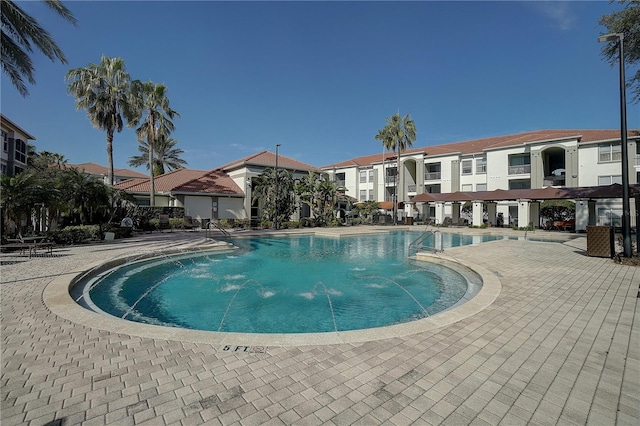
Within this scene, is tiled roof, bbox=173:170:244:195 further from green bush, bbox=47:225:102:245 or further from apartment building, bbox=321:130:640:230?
apartment building, bbox=321:130:640:230

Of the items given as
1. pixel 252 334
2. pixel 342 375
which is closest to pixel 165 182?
pixel 252 334

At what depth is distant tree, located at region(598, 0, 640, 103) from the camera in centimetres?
1362

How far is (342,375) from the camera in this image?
10.4ft

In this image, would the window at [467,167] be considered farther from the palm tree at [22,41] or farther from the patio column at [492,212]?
the palm tree at [22,41]

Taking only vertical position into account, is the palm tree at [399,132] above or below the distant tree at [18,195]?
above

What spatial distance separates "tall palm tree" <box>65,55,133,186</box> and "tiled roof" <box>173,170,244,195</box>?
825 centimetres

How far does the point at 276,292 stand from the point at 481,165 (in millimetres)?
36440

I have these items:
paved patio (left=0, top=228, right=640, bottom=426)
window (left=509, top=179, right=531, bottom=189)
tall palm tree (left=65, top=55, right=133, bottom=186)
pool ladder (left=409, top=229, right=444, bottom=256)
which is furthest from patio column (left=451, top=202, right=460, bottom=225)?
tall palm tree (left=65, top=55, right=133, bottom=186)

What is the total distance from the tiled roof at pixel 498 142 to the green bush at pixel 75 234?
37.3m

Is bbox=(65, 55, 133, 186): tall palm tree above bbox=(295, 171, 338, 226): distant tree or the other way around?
above

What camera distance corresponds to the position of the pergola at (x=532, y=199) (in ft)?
68.7

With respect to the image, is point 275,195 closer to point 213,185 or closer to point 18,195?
point 213,185

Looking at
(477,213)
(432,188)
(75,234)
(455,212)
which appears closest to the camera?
(75,234)

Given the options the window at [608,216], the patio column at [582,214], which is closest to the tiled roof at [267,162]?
Answer: the patio column at [582,214]
